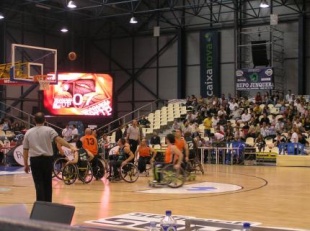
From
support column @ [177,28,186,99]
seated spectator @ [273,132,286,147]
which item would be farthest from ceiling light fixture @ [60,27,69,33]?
seated spectator @ [273,132,286,147]

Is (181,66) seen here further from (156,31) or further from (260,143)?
(260,143)

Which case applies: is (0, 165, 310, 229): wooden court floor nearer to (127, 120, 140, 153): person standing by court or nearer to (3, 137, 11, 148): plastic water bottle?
(127, 120, 140, 153): person standing by court

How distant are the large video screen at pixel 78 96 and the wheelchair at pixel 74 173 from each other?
15525 millimetres

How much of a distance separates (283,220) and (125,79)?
26529mm

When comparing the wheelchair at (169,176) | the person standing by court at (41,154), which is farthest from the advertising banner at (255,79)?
the person standing by court at (41,154)

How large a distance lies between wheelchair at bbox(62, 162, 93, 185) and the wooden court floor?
170 millimetres

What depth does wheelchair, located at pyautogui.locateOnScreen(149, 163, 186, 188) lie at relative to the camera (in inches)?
458

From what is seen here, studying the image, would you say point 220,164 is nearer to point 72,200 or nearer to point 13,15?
point 72,200

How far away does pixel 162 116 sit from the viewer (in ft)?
90.9

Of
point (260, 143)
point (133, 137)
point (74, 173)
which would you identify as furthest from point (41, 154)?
point (260, 143)

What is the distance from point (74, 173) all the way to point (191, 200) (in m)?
3.82

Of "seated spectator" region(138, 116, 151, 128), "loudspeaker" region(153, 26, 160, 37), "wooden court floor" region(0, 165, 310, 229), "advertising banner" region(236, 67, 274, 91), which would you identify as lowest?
"wooden court floor" region(0, 165, 310, 229)

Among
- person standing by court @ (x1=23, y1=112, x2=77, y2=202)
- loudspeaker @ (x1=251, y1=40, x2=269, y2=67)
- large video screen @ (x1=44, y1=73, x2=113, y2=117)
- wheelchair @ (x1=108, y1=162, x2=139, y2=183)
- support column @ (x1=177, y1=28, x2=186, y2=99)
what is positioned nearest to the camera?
person standing by court @ (x1=23, y1=112, x2=77, y2=202)

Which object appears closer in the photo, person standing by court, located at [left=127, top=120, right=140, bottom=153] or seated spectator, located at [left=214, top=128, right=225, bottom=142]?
person standing by court, located at [left=127, top=120, right=140, bottom=153]
